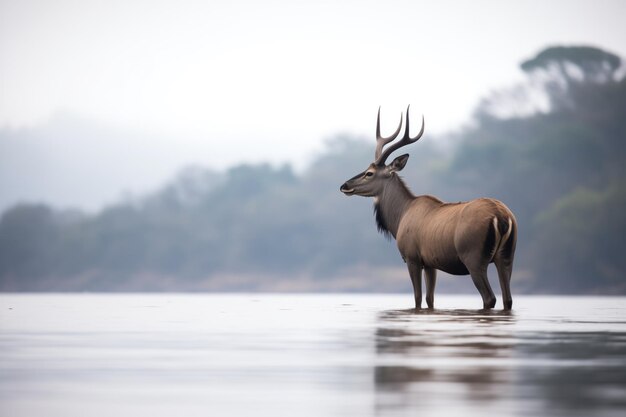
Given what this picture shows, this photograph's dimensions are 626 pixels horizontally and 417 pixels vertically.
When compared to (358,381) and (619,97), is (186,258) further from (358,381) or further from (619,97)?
(358,381)

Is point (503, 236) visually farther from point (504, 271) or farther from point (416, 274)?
point (416, 274)

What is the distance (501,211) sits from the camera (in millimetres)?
19578

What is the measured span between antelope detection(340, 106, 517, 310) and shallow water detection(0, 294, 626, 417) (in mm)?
3636

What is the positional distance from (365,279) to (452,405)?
103806 millimetres

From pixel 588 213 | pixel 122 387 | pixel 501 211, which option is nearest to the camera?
pixel 122 387

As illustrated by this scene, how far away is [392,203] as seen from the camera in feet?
73.7

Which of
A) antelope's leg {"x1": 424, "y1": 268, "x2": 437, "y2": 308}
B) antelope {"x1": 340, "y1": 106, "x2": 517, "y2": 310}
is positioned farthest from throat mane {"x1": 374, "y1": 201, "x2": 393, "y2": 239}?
antelope's leg {"x1": 424, "y1": 268, "x2": 437, "y2": 308}

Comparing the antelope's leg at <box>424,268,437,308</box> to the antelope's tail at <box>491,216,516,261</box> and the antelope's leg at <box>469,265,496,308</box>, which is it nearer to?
the antelope's leg at <box>469,265,496,308</box>

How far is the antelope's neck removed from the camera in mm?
22375

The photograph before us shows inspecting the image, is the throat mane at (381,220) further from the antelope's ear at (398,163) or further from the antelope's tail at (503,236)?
the antelope's tail at (503,236)

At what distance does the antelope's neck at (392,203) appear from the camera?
881 inches

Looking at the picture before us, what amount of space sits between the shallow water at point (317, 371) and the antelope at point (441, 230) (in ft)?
11.9

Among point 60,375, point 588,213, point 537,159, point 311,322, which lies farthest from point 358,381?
point 537,159

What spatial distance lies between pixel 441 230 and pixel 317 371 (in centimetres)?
1057
